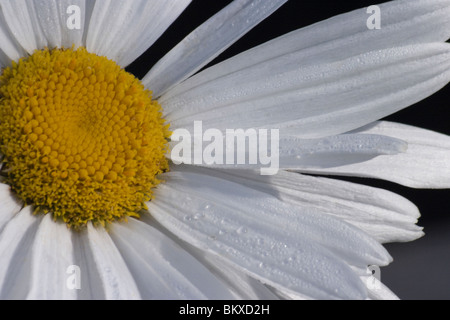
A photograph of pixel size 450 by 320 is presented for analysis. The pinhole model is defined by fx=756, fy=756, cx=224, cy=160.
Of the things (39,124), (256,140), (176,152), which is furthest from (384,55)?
(39,124)

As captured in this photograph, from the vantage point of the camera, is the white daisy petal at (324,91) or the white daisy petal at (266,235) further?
the white daisy petal at (324,91)

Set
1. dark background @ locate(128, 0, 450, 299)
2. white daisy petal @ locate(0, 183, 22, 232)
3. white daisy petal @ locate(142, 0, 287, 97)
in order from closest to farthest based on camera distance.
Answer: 1. white daisy petal @ locate(0, 183, 22, 232)
2. white daisy petal @ locate(142, 0, 287, 97)
3. dark background @ locate(128, 0, 450, 299)

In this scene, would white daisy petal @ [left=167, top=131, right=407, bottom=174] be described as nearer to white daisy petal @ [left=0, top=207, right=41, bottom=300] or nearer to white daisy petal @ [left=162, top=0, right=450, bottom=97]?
white daisy petal @ [left=162, top=0, right=450, bottom=97]

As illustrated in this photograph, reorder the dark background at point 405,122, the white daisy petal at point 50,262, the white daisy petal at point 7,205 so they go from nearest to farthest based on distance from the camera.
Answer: the white daisy petal at point 50,262, the white daisy petal at point 7,205, the dark background at point 405,122

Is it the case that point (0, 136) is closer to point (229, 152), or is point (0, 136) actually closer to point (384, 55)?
point (229, 152)

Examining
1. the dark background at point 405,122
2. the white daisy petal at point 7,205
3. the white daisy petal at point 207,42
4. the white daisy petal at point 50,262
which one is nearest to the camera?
the white daisy petal at point 50,262

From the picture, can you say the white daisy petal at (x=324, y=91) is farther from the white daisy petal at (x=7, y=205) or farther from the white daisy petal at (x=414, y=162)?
the white daisy petal at (x=7, y=205)

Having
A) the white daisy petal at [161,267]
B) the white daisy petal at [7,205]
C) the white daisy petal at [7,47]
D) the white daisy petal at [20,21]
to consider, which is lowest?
the white daisy petal at [161,267]

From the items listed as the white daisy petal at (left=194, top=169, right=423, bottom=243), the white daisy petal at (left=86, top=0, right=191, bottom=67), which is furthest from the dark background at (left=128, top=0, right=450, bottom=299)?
the white daisy petal at (left=194, top=169, right=423, bottom=243)

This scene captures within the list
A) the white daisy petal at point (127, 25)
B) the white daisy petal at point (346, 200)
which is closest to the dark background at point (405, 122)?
the white daisy petal at point (127, 25)
